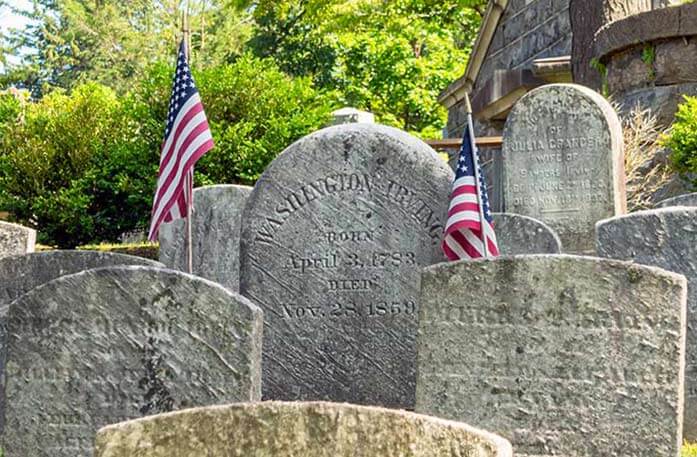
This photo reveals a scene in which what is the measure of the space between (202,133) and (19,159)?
872 cm

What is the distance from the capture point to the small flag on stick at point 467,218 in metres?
7.16

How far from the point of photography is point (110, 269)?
582 centimetres

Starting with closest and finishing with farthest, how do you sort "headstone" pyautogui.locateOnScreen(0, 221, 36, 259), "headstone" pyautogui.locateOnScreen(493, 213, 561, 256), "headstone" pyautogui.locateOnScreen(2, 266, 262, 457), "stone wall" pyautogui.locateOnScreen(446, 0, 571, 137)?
"headstone" pyautogui.locateOnScreen(2, 266, 262, 457) < "headstone" pyautogui.locateOnScreen(493, 213, 561, 256) < "headstone" pyautogui.locateOnScreen(0, 221, 36, 259) < "stone wall" pyautogui.locateOnScreen(446, 0, 571, 137)

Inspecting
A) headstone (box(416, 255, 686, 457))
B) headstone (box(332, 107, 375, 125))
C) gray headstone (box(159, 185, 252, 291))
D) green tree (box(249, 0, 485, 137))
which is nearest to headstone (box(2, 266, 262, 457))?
headstone (box(416, 255, 686, 457))

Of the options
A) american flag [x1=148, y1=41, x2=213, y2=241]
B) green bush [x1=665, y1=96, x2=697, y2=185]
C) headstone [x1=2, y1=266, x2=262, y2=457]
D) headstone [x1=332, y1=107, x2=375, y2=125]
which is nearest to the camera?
headstone [x1=2, y1=266, x2=262, y2=457]

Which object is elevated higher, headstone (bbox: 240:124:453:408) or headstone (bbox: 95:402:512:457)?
headstone (bbox: 240:124:453:408)

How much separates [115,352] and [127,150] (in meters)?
10.6

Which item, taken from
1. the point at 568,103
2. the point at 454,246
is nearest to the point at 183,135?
the point at 454,246

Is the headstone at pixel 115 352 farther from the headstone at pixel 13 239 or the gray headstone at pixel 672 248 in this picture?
the headstone at pixel 13 239

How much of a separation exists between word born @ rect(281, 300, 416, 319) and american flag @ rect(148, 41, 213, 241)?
1225 mm

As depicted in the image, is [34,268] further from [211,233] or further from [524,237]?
[524,237]

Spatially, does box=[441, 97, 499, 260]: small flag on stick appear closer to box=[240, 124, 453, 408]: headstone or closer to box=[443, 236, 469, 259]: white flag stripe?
box=[443, 236, 469, 259]: white flag stripe

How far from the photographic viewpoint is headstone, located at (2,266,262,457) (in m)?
5.67

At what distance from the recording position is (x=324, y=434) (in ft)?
11.0
